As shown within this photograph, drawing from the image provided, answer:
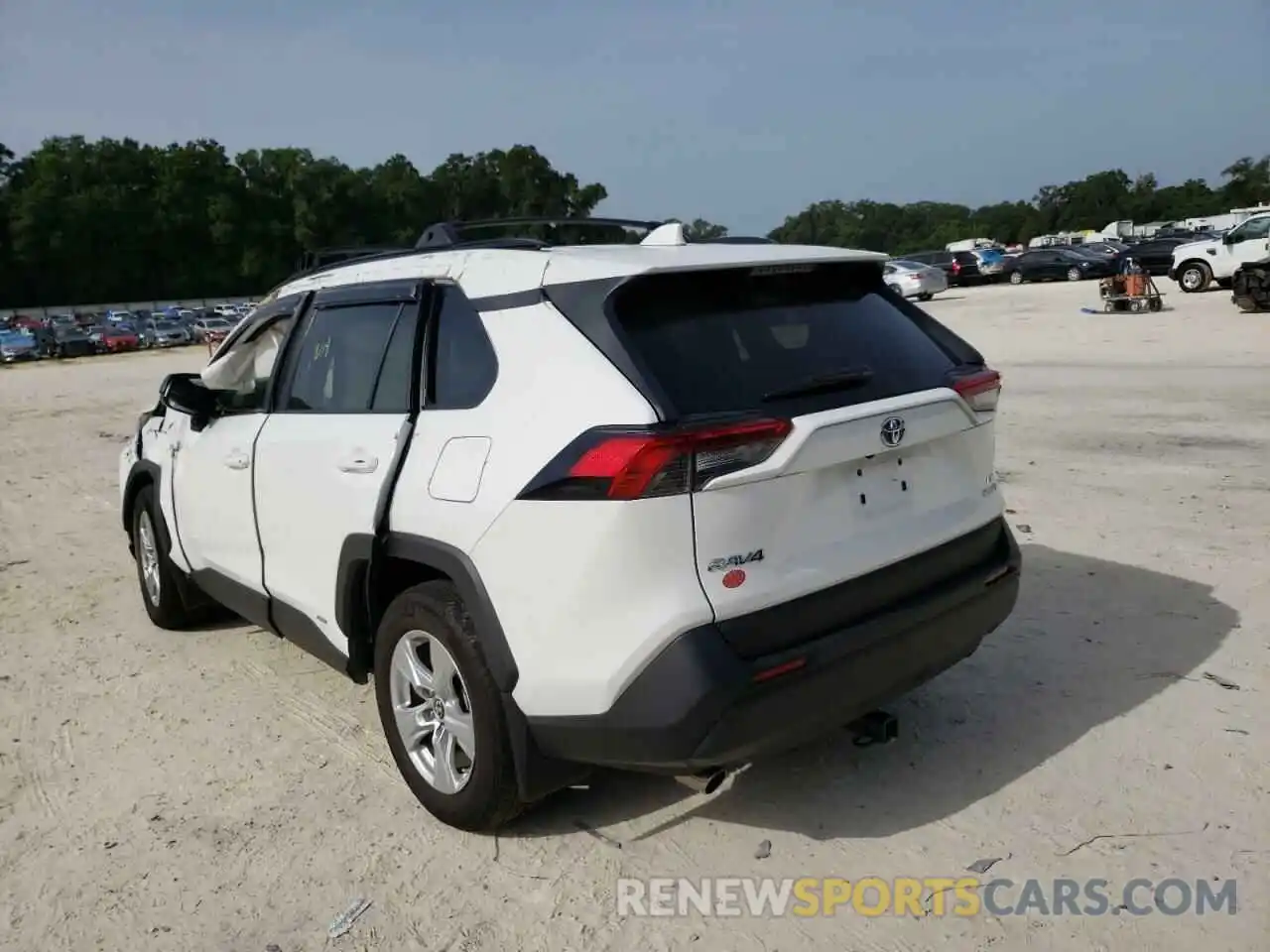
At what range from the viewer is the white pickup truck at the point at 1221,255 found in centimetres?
2352

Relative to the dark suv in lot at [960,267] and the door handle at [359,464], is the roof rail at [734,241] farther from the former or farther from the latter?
the dark suv in lot at [960,267]

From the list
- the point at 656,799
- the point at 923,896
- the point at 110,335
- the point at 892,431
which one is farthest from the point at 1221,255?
the point at 110,335

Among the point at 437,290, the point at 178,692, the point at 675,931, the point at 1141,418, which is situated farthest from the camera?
the point at 1141,418

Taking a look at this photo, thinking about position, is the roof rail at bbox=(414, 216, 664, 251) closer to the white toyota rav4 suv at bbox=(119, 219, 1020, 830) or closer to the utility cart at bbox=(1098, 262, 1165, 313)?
the white toyota rav4 suv at bbox=(119, 219, 1020, 830)

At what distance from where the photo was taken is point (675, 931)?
280 centimetres

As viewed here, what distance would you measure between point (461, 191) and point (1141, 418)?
97562 millimetres

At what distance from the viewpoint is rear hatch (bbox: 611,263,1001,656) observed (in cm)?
274

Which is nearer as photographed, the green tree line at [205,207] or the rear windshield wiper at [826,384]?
the rear windshield wiper at [826,384]

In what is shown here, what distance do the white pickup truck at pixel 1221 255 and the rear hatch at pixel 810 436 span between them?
24180 mm

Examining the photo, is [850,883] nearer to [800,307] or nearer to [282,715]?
[800,307]

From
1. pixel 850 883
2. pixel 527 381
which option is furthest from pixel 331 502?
pixel 850 883

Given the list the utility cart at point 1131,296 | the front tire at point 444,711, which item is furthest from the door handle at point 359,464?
the utility cart at point 1131,296

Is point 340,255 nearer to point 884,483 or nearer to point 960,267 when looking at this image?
point 884,483

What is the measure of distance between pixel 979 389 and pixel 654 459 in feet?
4.78
